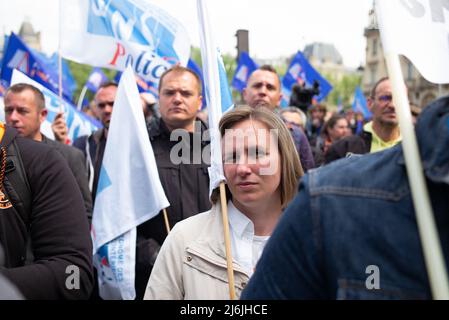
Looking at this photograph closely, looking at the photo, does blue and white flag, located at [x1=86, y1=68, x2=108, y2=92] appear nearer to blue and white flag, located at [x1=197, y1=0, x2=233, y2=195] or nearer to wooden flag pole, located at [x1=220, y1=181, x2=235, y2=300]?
blue and white flag, located at [x1=197, y1=0, x2=233, y2=195]

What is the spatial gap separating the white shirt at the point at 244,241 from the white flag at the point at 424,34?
94cm

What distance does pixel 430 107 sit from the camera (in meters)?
1.19

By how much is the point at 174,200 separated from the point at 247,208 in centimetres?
148

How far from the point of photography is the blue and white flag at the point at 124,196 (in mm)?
3854

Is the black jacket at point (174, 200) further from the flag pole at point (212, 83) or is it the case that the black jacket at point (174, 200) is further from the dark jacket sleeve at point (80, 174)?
the flag pole at point (212, 83)

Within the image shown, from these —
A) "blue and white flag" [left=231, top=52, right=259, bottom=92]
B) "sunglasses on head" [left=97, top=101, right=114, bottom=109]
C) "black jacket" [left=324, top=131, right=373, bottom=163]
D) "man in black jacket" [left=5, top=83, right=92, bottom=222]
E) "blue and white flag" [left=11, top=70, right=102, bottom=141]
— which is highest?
"blue and white flag" [left=231, top=52, right=259, bottom=92]

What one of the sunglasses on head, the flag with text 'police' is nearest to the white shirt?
the flag with text 'police'

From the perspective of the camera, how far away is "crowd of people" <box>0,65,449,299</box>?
1.16 m

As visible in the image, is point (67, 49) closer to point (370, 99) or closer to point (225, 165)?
point (370, 99)

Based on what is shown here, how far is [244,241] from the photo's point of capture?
252cm

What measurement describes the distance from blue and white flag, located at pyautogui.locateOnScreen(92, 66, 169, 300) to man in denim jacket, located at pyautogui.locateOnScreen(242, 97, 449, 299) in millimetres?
2666

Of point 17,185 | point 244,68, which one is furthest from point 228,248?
point 244,68

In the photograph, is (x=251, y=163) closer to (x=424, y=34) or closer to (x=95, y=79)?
→ (x=424, y=34)
